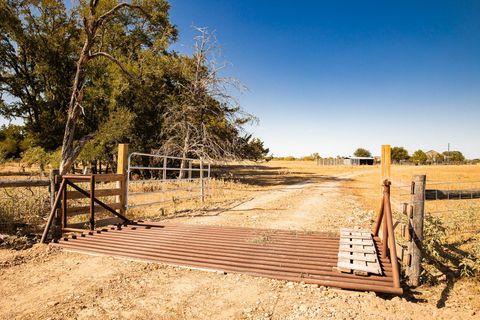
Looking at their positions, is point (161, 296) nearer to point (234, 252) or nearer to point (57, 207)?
point (234, 252)

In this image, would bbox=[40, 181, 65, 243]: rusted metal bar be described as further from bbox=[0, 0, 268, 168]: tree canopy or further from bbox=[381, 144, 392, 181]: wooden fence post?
bbox=[0, 0, 268, 168]: tree canopy

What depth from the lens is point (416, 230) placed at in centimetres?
482

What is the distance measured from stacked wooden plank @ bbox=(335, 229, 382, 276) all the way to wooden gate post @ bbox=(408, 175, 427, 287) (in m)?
0.53

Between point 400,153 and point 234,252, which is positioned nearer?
point 234,252

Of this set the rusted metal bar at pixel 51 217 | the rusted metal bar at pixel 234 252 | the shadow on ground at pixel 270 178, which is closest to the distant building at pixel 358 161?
the shadow on ground at pixel 270 178

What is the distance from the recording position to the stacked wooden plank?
4.41 metres

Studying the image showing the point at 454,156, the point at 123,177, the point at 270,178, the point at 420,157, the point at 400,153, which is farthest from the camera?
the point at 454,156

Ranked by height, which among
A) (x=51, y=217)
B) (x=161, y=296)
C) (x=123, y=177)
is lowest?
(x=161, y=296)

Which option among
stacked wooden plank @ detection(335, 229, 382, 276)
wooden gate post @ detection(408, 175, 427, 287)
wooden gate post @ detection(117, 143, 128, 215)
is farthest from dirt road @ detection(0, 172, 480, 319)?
wooden gate post @ detection(117, 143, 128, 215)

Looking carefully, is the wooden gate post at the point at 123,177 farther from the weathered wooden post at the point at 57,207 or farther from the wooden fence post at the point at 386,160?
the wooden fence post at the point at 386,160

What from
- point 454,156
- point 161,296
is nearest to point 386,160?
point 161,296

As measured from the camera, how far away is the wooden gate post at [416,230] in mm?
4734

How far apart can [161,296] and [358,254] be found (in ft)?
9.93

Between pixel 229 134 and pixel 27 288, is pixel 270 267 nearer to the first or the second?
pixel 27 288
